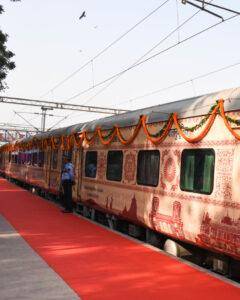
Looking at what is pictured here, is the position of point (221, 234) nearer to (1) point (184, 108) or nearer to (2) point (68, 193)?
(1) point (184, 108)

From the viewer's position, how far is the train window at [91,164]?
13664 millimetres

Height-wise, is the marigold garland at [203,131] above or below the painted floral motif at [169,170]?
above

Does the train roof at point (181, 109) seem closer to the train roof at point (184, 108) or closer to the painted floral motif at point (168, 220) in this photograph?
the train roof at point (184, 108)

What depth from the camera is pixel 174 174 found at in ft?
29.1

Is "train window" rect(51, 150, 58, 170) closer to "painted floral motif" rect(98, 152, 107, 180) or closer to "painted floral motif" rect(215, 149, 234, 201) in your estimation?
"painted floral motif" rect(98, 152, 107, 180)

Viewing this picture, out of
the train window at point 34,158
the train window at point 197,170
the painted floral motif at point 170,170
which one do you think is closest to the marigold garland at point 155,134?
the train window at point 197,170

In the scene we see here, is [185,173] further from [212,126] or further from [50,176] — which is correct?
[50,176]

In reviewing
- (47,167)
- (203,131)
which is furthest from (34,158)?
(203,131)

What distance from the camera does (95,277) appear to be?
7.03 m

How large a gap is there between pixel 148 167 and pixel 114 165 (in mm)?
2097

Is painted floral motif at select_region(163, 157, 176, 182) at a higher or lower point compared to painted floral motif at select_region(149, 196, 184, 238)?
higher

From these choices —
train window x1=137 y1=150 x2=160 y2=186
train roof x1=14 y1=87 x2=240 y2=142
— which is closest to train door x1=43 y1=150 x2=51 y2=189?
train roof x1=14 y1=87 x2=240 y2=142

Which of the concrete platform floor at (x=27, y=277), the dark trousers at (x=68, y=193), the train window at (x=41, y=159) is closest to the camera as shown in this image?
the concrete platform floor at (x=27, y=277)

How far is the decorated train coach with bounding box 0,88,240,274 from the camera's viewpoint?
729 centimetres
